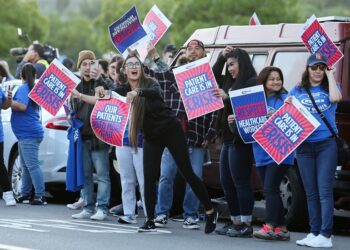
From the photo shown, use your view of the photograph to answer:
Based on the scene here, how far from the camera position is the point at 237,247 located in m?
10.5

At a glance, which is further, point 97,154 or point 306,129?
point 97,154

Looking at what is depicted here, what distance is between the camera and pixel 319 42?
11258 mm

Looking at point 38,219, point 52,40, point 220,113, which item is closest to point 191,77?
point 220,113

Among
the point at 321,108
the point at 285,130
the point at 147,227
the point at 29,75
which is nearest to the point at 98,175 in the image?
the point at 147,227

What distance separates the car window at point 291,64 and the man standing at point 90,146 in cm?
194

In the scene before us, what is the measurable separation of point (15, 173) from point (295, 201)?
4.71 m

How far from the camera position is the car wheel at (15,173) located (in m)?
15.3

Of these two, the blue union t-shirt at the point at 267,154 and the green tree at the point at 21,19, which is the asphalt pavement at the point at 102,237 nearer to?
the blue union t-shirt at the point at 267,154

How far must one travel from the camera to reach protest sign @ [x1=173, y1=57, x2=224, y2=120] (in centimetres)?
1165

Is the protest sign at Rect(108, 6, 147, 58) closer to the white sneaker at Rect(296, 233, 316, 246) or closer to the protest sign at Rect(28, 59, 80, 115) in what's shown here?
the protest sign at Rect(28, 59, 80, 115)

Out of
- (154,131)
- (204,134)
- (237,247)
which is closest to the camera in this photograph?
(237,247)

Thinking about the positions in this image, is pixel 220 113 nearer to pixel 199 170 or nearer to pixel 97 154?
pixel 199 170

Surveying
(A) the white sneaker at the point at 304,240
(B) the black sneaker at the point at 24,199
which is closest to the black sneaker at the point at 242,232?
(A) the white sneaker at the point at 304,240

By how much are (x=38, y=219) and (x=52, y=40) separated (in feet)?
315
